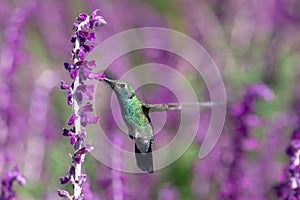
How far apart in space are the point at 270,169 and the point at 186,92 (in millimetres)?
1188

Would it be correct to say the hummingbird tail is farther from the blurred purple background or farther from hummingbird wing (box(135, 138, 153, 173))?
the blurred purple background

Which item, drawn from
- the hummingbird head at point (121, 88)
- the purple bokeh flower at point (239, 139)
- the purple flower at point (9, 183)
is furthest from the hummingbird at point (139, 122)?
the purple bokeh flower at point (239, 139)

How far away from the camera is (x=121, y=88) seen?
8.33ft

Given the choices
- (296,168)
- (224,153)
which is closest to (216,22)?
(224,153)

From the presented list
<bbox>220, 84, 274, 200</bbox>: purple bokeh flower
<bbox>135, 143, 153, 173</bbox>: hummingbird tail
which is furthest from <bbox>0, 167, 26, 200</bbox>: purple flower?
<bbox>220, 84, 274, 200</bbox>: purple bokeh flower

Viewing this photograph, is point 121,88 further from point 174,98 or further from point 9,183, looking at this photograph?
point 174,98

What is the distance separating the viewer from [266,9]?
7367mm

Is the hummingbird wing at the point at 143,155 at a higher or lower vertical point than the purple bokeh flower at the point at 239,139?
lower

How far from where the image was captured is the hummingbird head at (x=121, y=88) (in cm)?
250

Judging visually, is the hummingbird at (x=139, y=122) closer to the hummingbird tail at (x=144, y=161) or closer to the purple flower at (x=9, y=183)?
the hummingbird tail at (x=144, y=161)

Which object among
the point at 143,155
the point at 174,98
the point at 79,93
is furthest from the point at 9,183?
the point at 174,98

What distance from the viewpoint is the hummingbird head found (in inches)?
98.3

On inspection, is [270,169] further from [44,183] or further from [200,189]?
[44,183]

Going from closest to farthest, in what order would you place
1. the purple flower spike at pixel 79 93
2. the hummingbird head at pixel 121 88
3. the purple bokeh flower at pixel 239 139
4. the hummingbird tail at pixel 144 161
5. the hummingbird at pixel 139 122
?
the purple flower spike at pixel 79 93 → the hummingbird head at pixel 121 88 → the hummingbird at pixel 139 122 → the hummingbird tail at pixel 144 161 → the purple bokeh flower at pixel 239 139
